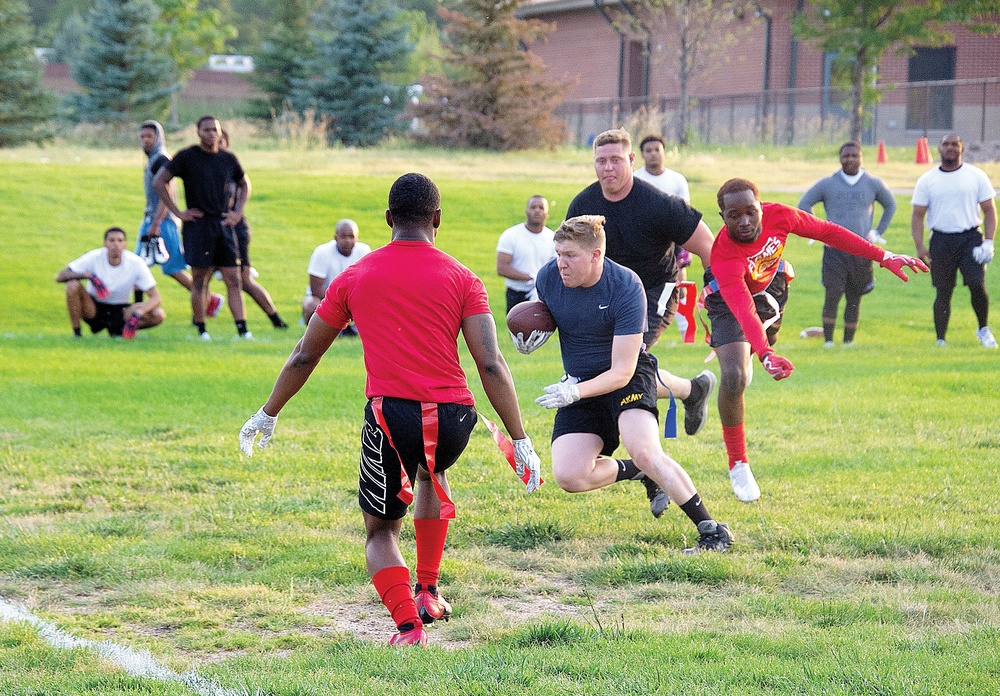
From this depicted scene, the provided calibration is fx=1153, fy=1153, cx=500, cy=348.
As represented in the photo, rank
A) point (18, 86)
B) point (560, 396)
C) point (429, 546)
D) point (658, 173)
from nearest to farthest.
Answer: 1. point (429, 546)
2. point (560, 396)
3. point (658, 173)
4. point (18, 86)

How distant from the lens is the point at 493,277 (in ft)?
64.1

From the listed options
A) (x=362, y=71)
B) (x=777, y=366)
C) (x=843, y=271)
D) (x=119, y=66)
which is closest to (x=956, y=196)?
(x=843, y=271)

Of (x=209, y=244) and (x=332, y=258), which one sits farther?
(x=332, y=258)

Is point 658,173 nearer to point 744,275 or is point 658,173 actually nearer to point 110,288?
point 744,275

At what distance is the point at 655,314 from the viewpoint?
729cm

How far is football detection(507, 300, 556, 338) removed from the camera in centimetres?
591

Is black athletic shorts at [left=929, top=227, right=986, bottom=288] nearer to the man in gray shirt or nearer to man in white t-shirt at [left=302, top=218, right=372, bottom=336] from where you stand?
the man in gray shirt

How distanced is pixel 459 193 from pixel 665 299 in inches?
728

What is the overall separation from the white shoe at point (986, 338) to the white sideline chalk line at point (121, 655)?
11464mm

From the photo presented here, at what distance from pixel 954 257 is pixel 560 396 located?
369 inches

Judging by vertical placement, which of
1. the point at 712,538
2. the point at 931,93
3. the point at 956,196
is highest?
the point at 931,93

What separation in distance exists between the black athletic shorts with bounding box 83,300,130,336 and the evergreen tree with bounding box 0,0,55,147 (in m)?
28.0

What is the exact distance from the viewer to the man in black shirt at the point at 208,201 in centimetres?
1292

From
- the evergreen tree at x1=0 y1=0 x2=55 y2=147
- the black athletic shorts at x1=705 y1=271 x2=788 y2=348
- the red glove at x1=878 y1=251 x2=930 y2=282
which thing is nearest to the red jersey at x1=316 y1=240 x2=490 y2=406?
the black athletic shorts at x1=705 y1=271 x2=788 y2=348
